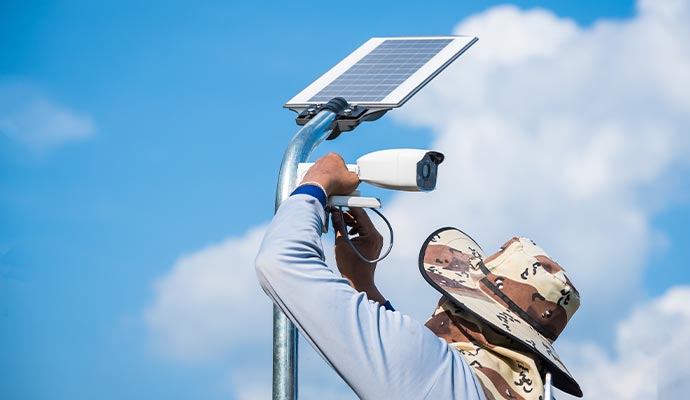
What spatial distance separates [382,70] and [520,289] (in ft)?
4.99

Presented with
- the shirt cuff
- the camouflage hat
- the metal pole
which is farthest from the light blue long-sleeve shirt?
the metal pole

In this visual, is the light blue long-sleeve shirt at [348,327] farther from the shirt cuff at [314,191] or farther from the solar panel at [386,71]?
the solar panel at [386,71]

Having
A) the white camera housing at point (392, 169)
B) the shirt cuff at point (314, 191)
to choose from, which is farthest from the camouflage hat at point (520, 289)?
the shirt cuff at point (314, 191)

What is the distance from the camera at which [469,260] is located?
285cm

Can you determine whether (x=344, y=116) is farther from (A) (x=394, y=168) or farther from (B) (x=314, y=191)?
(B) (x=314, y=191)

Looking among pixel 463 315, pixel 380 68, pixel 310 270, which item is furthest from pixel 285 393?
pixel 380 68

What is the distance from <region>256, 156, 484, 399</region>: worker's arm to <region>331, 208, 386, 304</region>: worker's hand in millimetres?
739

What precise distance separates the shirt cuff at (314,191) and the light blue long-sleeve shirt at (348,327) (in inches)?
5.3

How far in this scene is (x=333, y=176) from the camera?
254cm

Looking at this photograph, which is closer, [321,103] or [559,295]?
[559,295]

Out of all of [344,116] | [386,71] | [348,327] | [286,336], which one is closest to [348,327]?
[348,327]

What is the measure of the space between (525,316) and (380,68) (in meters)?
1.58

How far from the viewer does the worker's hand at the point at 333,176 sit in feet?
8.20

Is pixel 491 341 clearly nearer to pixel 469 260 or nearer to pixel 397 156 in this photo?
pixel 469 260
